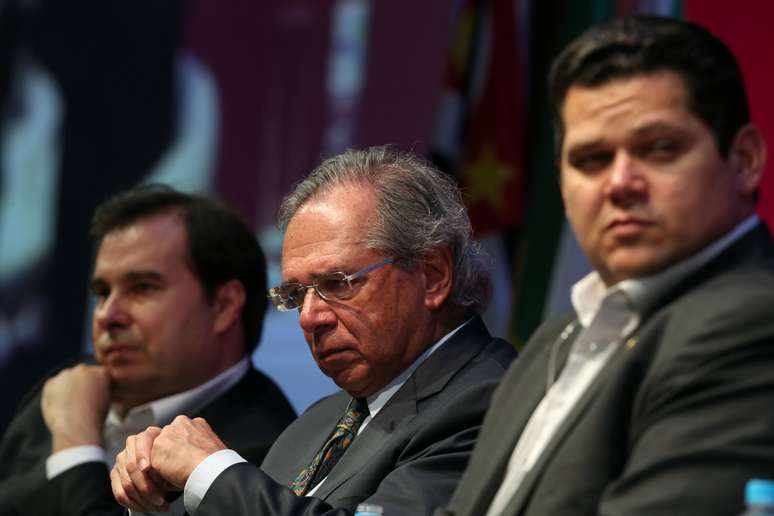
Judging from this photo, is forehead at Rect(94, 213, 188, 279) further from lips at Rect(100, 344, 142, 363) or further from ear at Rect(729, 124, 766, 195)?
ear at Rect(729, 124, 766, 195)

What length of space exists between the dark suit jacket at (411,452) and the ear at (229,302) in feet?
3.46

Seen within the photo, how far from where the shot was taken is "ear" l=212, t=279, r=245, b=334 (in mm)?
4176

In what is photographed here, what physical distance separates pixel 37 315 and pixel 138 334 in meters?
1.78

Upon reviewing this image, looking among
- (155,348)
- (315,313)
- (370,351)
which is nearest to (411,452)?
(370,351)

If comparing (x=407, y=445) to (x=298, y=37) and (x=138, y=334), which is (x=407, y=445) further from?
(x=298, y=37)

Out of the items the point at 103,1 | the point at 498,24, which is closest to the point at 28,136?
the point at 103,1

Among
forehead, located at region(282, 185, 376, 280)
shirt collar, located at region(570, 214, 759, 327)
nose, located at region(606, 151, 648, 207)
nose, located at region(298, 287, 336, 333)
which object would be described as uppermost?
nose, located at region(606, 151, 648, 207)

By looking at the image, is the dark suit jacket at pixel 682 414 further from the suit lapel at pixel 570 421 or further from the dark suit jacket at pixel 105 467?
the dark suit jacket at pixel 105 467

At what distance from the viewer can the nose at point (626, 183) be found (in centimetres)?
196

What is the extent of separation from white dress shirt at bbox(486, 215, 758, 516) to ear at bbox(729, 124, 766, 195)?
2.0 inches

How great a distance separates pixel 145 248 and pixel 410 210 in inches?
53.2

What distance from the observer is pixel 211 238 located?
14.0 feet

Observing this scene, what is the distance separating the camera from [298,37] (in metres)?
5.79

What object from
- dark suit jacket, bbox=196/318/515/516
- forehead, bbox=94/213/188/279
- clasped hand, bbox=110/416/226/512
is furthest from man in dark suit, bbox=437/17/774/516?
forehead, bbox=94/213/188/279
